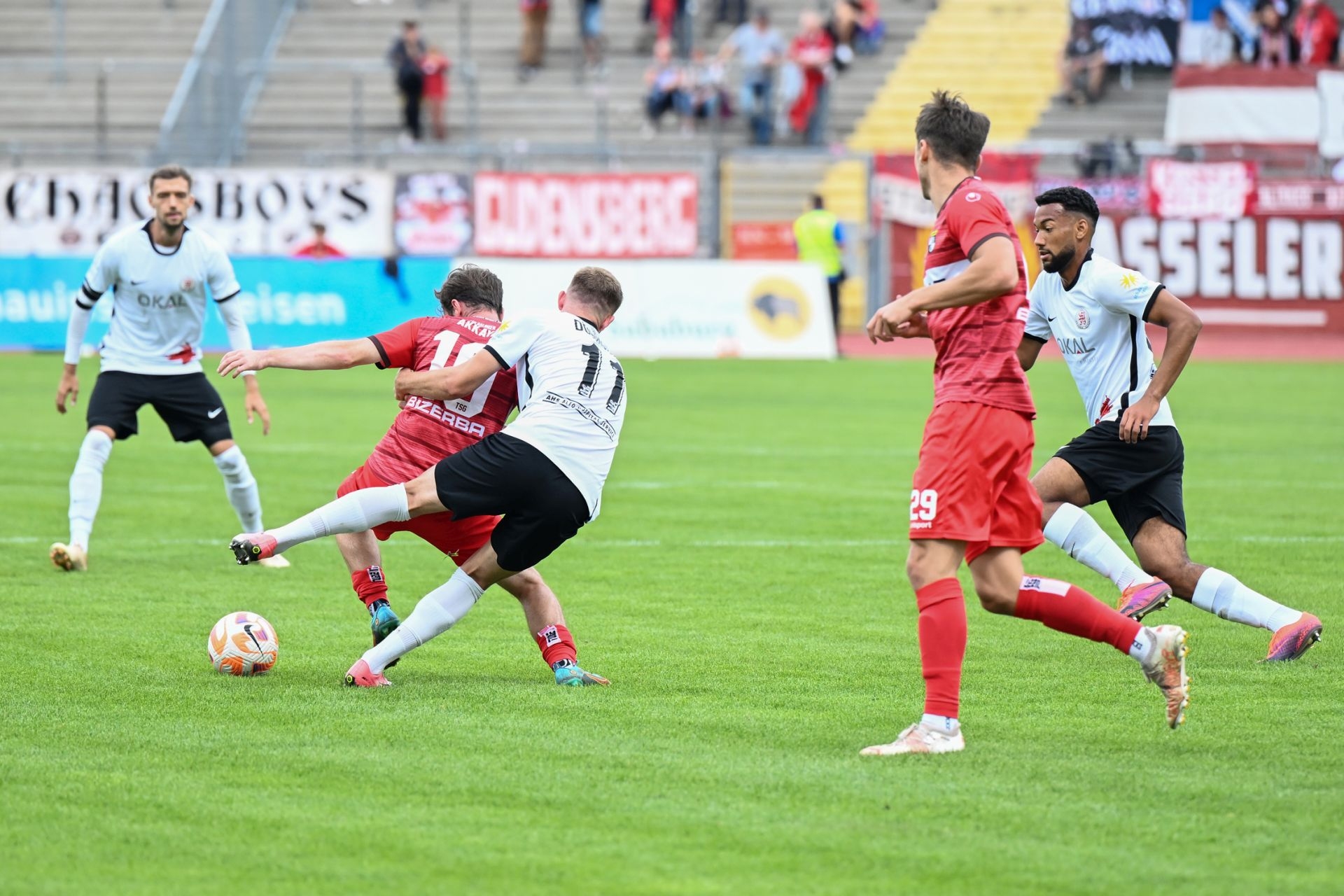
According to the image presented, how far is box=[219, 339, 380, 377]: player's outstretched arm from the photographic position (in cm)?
688

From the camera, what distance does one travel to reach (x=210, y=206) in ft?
102

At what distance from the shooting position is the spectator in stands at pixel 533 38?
3653 centimetres

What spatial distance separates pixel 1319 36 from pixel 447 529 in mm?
31288

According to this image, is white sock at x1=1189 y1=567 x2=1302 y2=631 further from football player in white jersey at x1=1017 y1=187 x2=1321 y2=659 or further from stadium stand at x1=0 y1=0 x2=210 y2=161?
stadium stand at x1=0 y1=0 x2=210 y2=161

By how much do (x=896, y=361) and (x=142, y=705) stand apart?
2220cm

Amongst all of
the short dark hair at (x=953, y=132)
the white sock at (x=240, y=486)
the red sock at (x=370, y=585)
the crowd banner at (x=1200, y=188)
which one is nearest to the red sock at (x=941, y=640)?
the short dark hair at (x=953, y=132)

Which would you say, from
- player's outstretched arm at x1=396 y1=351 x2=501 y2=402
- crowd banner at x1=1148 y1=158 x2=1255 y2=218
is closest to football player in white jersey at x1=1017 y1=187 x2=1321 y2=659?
player's outstretched arm at x1=396 y1=351 x2=501 y2=402

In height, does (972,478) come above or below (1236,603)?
above

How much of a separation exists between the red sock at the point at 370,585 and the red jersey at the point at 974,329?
9.46ft

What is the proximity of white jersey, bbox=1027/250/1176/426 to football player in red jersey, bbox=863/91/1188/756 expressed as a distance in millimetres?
1743

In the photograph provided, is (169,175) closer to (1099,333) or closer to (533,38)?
(1099,333)

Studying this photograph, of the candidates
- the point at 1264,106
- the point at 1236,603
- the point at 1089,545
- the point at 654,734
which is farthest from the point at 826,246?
the point at 654,734

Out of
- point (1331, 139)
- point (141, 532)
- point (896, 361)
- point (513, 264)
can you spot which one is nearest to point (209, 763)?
point (141, 532)

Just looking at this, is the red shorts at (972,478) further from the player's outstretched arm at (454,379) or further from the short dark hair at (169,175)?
the short dark hair at (169,175)
